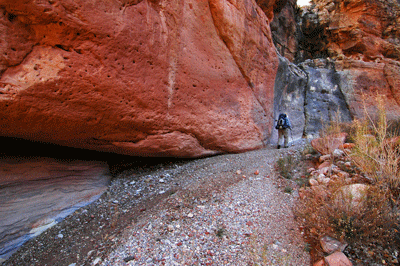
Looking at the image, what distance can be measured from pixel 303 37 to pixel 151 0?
11.1 m

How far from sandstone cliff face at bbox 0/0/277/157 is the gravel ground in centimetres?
95

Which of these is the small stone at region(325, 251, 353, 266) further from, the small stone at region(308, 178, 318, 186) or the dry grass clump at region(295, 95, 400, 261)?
the small stone at region(308, 178, 318, 186)

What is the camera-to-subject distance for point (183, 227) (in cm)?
251

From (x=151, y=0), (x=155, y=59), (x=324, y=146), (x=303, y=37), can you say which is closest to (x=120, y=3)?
(x=151, y=0)

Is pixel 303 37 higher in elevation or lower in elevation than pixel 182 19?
higher

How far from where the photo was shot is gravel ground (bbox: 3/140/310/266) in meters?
2.13

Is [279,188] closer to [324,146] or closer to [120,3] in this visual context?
[324,146]

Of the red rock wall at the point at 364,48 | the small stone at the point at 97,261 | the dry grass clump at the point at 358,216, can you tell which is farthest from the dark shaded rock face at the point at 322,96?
the small stone at the point at 97,261

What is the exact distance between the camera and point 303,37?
37.7 feet

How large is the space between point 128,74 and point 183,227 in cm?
231

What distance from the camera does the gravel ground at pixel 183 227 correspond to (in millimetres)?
2135

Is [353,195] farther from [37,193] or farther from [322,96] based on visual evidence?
[322,96]

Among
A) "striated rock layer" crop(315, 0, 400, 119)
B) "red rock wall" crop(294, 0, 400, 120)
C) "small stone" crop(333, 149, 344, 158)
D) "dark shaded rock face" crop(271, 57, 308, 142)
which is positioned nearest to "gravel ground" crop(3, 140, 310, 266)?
"small stone" crop(333, 149, 344, 158)

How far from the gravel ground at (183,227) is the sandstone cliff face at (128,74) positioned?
3.10 ft
